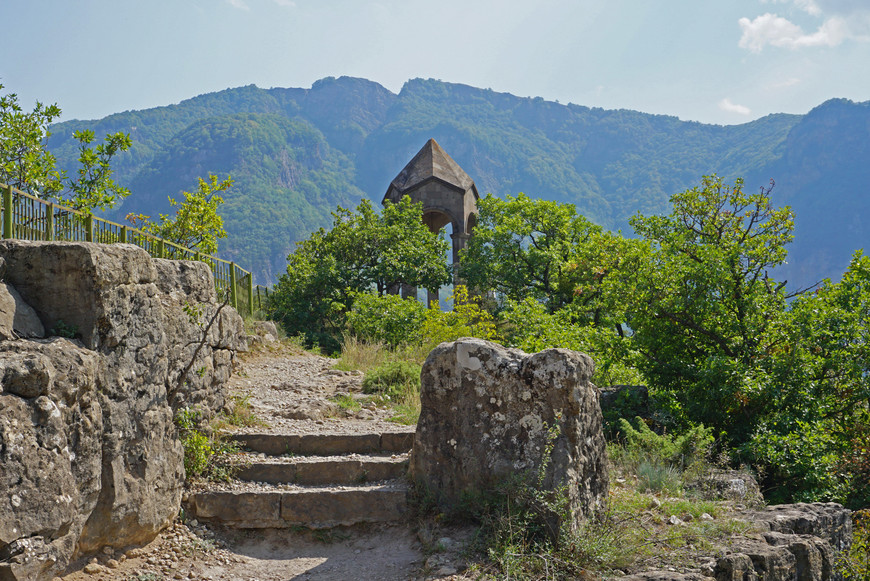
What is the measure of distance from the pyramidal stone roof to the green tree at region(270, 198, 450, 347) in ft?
6.25

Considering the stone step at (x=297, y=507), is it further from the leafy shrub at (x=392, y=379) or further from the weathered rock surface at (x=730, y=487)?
the leafy shrub at (x=392, y=379)

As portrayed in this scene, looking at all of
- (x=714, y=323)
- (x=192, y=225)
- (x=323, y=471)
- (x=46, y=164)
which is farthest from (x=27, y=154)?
(x=714, y=323)

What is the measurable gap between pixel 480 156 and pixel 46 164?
136m

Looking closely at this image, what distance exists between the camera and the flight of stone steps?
6.10m

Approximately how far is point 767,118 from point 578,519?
15143 centimetres

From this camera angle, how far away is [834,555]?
19.2ft

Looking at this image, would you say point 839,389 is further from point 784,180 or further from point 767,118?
point 767,118

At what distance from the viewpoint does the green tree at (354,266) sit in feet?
57.2

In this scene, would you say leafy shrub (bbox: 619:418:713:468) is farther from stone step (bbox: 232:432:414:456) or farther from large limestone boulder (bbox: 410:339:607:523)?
stone step (bbox: 232:432:414:456)

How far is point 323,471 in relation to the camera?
21.9 feet

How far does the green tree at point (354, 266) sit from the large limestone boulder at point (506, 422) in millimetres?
10780

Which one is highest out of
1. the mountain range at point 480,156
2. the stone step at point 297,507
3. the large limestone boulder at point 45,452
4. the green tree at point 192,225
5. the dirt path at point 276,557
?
the mountain range at point 480,156

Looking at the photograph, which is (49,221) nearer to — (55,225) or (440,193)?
(55,225)

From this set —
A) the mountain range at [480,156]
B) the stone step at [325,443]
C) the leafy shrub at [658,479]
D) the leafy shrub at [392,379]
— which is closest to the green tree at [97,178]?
the leafy shrub at [392,379]
